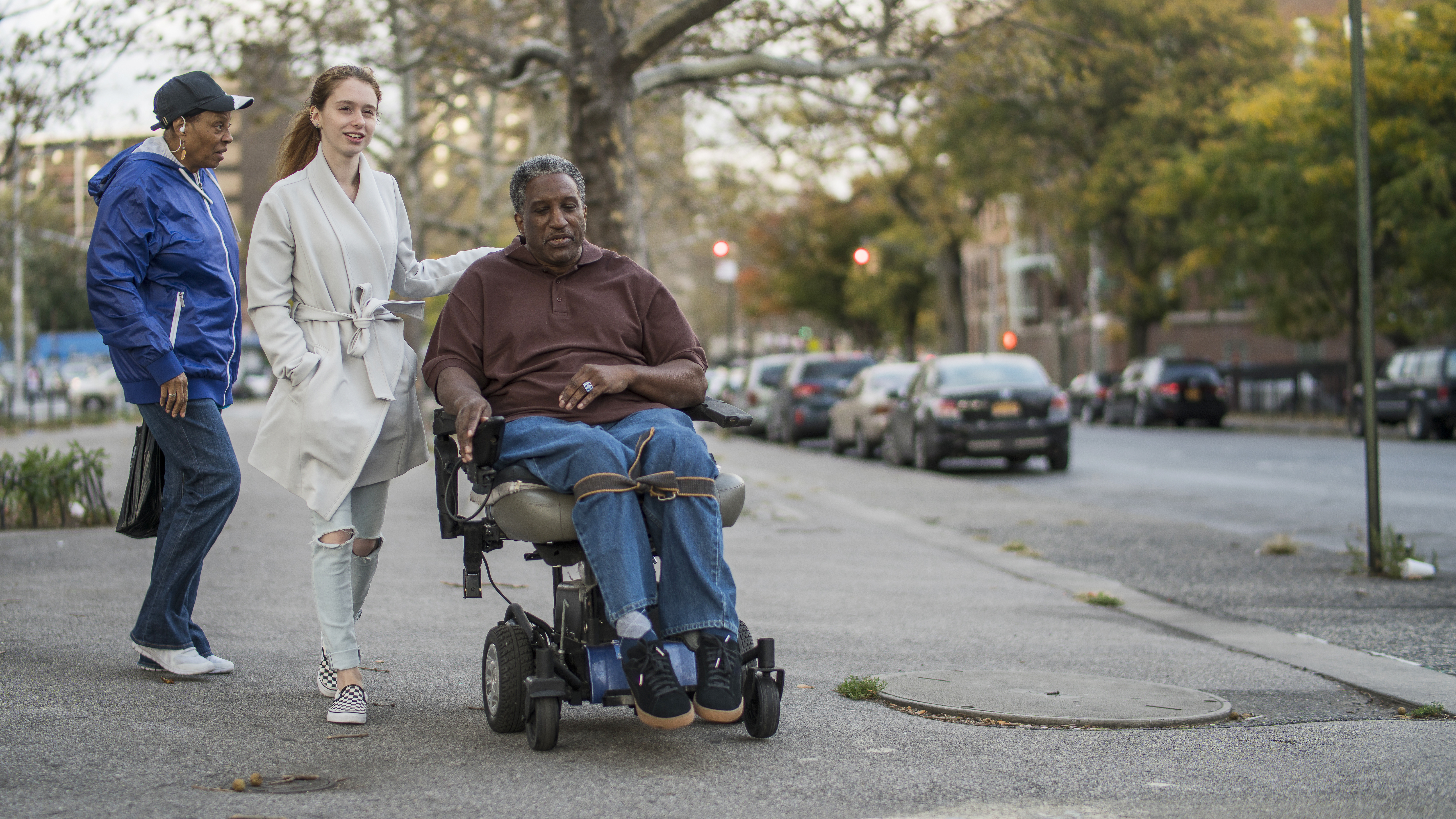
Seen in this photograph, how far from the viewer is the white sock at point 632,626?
3977 mm

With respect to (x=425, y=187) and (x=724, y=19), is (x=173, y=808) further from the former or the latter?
(x=425, y=187)

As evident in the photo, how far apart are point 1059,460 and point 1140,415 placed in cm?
1706

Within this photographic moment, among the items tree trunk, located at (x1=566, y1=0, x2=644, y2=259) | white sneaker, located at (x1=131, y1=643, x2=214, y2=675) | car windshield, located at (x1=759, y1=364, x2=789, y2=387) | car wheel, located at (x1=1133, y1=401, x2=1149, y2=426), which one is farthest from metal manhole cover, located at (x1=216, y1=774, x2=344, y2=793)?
car wheel, located at (x1=1133, y1=401, x2=1149, y2=426)

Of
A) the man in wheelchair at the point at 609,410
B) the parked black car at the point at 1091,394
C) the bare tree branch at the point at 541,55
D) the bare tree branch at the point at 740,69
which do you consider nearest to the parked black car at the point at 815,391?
the bare tree branch at the point at 740,69

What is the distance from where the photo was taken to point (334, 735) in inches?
167

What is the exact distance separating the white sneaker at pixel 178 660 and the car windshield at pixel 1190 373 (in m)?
31.2

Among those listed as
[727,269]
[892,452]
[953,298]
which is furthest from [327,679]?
[953,298]

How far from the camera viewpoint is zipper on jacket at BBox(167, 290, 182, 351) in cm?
497

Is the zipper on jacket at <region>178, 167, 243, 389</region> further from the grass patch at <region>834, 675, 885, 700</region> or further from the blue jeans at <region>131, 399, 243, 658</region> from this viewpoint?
the grass patch at <region>834, 675, 885, 700</region>

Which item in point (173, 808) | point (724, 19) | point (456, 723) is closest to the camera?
point (173, 808)

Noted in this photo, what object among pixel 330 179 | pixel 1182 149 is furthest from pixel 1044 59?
pixel 1182 149

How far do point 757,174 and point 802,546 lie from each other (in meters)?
21.8

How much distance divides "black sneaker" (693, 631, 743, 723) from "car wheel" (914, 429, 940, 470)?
14933 millimetres

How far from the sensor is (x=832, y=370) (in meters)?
26.7
